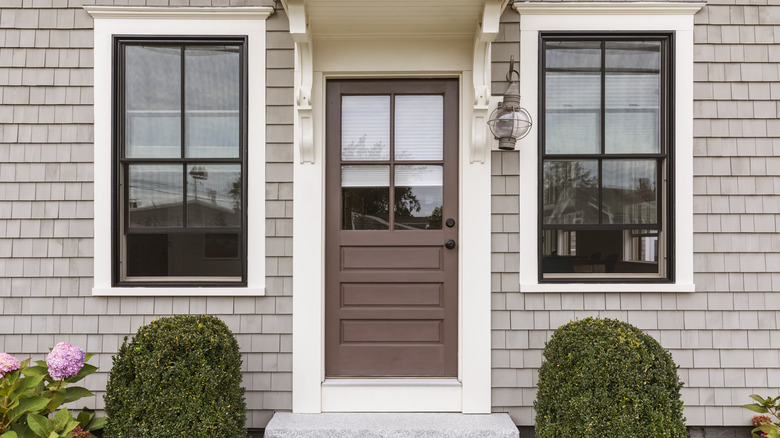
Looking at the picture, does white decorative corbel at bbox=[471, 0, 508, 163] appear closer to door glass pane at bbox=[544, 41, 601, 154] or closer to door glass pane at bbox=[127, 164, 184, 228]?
door glass pane at bbox=[544, 41, 601, 154]

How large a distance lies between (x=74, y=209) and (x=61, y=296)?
1.79 feet

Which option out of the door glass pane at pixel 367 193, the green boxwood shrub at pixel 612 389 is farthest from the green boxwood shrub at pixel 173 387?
the green boxwood shrub at pixel 612 389

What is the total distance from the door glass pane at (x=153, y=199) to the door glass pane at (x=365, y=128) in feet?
3.52

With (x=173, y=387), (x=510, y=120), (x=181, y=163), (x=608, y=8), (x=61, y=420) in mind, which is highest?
(x=608, y=8)

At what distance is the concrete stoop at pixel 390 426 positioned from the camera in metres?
2.94

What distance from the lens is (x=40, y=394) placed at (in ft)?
8.74

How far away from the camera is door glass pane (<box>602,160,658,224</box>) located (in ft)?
10.6

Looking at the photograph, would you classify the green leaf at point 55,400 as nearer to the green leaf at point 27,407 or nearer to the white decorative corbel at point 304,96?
the green leaf at point 27,407

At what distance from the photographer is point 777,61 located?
10.4 feet

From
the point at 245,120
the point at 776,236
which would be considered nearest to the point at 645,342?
the point at 776,236

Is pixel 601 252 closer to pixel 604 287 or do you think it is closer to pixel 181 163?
pixel 604 287

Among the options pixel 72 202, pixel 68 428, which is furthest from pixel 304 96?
pixel 68 428

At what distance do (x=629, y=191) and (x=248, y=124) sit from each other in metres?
2.40

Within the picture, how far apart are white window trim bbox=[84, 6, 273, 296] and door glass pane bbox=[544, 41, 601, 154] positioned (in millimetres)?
1783
